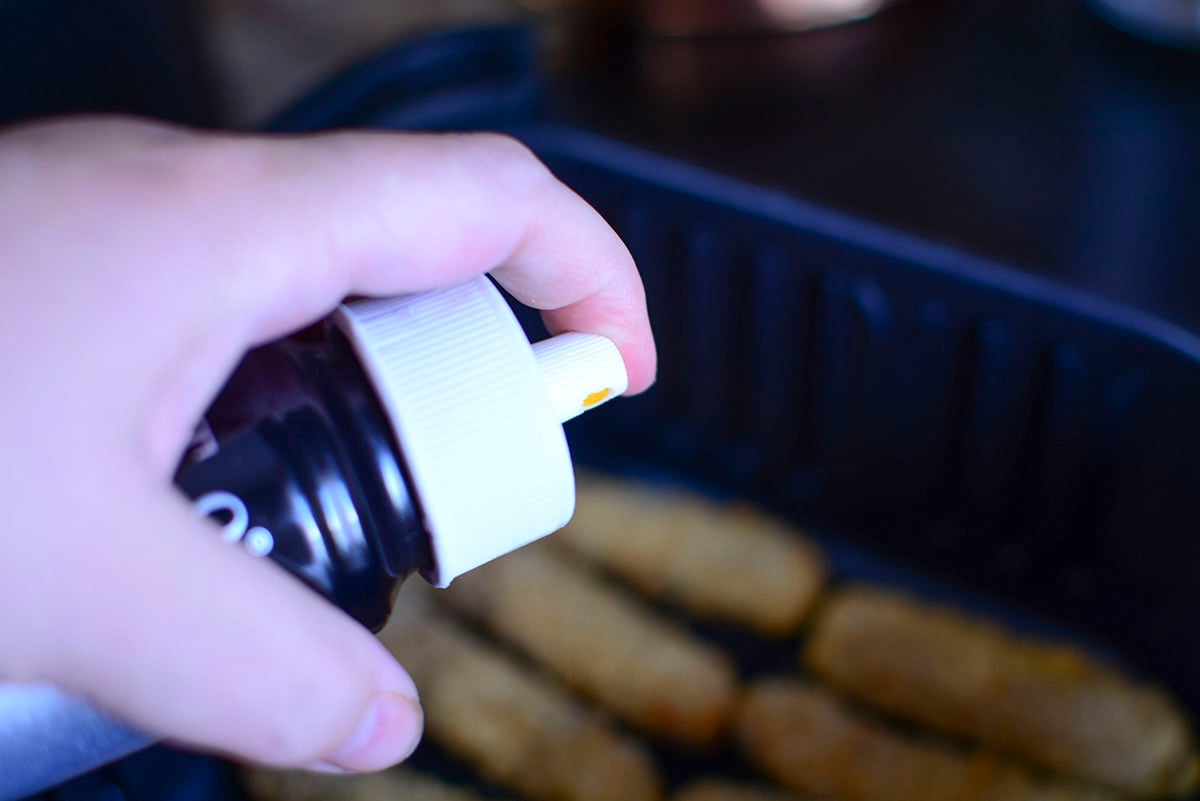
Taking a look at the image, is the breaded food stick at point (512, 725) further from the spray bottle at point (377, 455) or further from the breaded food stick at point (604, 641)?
the spray bottle at point (377, 455)

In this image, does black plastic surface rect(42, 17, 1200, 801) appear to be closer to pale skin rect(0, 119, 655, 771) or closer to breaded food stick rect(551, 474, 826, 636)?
breaded food stick rect(551, 474, 826, 636)

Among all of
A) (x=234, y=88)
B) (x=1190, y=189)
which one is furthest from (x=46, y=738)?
(x=234, y=88)

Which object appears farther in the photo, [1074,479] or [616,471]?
[616,471]

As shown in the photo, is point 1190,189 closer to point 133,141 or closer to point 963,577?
point 963,577

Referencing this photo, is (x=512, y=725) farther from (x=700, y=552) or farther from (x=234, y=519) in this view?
(x=234, y=519)

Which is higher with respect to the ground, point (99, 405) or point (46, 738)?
point (99, 405)

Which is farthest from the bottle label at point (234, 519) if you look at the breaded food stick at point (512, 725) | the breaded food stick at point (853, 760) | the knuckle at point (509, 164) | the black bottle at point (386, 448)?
the breaded food stick at point (853, 760)

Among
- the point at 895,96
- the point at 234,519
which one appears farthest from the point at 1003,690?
the point at 234,519
